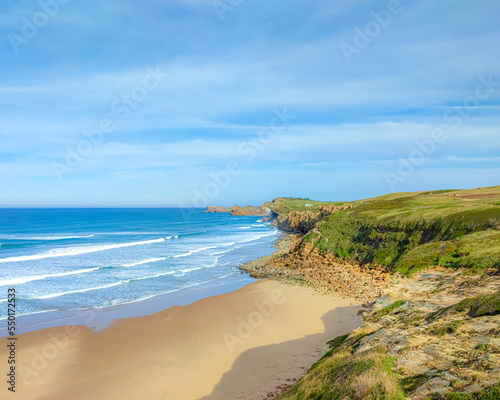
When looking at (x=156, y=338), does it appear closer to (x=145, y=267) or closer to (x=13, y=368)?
(x=13, y=368)

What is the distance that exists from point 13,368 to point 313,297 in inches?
827

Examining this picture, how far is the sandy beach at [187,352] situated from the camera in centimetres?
1522

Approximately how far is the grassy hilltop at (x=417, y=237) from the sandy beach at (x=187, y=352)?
851 cm

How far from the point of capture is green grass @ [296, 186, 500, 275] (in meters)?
26.0

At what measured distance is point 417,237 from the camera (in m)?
35.3

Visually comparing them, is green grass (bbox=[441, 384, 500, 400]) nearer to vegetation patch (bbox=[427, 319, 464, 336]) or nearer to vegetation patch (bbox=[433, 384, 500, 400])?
vegetation patch (bbox=[433, 384, 500, 400])

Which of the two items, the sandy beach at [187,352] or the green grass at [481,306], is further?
the sandy beach at [187,352]

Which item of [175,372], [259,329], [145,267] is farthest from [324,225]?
[175,372]

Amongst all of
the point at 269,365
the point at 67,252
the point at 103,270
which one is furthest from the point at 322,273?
the point at 67,252

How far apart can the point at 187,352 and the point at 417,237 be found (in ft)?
89.1

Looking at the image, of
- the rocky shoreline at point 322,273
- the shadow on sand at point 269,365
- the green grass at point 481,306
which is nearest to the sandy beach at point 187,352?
the shadow on sand at point 269,365

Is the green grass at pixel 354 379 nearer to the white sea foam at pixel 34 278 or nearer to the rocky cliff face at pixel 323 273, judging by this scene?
the rocky cliff face at pixel 323 273

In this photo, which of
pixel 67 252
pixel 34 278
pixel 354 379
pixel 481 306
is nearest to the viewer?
pixel 354 379

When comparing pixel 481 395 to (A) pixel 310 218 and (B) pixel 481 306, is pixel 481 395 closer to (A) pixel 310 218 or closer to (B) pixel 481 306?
(B) pixel 481 306
